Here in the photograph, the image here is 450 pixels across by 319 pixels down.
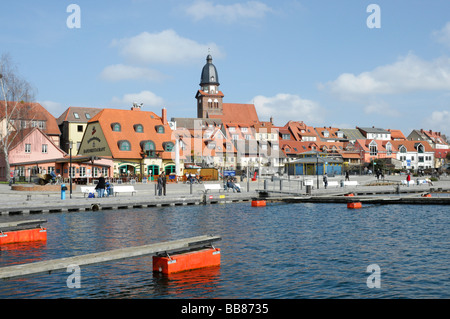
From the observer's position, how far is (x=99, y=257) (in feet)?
44.8

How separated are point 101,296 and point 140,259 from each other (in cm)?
467

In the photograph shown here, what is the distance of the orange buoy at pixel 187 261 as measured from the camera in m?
14.6

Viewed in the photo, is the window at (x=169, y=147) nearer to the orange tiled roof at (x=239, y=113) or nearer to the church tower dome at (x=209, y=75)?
the orange tiled roof at (x=239, y=113)

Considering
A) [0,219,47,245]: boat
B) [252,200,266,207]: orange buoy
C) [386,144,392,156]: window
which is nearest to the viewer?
[0,219,47,245]: boat

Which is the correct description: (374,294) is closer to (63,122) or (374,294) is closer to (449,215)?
(449,215)

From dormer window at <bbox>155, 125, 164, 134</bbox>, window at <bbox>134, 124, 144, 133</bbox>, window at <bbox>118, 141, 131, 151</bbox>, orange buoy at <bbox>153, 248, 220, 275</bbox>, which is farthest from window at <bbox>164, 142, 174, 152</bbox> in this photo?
orange buoy at <bbox>153, 248, 220, 275</bbox>

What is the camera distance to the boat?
20.7m

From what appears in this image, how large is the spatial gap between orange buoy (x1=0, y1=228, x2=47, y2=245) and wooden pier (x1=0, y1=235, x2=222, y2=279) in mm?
8404

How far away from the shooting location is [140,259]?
55.9ft

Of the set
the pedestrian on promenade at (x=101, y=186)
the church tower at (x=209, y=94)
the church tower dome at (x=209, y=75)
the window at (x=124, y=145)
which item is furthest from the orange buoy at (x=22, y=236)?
the church tower dome at (x=209, y=75)

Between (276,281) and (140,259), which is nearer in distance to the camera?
(276,281)

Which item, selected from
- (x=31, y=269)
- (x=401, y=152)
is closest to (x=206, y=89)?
(x=401, y=152)

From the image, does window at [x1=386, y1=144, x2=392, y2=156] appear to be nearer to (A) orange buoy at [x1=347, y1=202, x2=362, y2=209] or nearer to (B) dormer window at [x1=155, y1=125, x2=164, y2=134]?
(B) dormer window at [x1=155, y1=125, x2=164, y2=134]

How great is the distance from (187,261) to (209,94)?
148 meters
